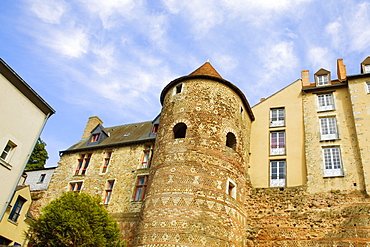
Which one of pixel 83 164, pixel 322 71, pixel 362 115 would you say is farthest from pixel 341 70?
pixel 83 164

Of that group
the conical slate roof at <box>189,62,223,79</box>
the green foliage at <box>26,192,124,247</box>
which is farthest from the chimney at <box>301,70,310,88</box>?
the green foliage at <box>26,192,124,247</box>

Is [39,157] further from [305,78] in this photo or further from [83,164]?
[305,78]

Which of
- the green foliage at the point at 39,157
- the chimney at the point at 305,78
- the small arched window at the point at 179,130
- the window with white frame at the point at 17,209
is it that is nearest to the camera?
the small arched window at the point at 179,130

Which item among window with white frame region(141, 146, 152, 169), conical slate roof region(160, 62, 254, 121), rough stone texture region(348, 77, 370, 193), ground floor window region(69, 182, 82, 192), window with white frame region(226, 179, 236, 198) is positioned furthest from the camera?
ground floor window region(69, 182, 82, 192)

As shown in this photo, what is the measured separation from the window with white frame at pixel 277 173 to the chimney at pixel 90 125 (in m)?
14.3

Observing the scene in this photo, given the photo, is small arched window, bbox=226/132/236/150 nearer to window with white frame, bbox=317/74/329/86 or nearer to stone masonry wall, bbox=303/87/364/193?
stone masonry wall, bbox=303/87/364/193

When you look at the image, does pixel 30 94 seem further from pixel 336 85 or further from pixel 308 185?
pixel 336 85

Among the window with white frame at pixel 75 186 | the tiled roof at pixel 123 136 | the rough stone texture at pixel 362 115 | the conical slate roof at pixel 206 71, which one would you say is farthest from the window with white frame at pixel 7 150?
the rough stone texture at pixel 362 115

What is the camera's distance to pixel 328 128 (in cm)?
1773

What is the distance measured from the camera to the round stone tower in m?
13.5

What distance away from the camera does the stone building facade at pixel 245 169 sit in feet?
46.2

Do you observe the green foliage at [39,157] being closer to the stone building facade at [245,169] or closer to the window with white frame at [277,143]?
the stone building facade at [245,169]

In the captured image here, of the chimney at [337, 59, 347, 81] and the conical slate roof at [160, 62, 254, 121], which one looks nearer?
the conical slate roof at [160, 62, 254, 121]

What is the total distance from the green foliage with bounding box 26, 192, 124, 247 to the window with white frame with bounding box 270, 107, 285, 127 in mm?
10725
